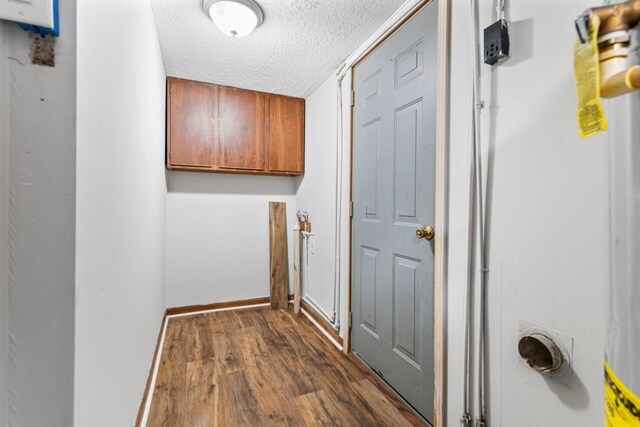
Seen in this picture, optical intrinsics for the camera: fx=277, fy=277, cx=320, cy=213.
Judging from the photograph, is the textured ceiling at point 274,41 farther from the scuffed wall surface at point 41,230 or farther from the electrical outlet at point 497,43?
the scuffed wall surface at point 41,230

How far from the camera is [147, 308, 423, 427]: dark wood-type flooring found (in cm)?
150

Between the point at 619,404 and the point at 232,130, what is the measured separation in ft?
9.84

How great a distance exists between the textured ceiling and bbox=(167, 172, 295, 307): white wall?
1.07m

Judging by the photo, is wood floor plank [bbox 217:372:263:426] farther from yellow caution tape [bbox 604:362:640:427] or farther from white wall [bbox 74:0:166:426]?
yellow caution tape [bbox 604:362:640:427]

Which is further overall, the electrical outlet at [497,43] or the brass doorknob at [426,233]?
the brass doorknob at [426,233]

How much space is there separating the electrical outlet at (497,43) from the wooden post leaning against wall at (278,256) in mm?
2480

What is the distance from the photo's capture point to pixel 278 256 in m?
3.16

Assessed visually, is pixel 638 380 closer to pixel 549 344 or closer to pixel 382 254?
pixel 549 344

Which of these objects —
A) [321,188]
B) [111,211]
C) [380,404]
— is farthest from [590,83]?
[321,188]

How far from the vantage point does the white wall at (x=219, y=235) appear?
2.87m

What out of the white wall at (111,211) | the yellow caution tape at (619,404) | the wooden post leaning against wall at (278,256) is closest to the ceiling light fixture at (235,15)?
the white wall at (111,211)

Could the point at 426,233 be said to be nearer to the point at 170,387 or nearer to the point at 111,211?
the point at 111,211

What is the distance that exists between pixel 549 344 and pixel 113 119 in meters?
1.65

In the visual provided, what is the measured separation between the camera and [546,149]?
923mm
